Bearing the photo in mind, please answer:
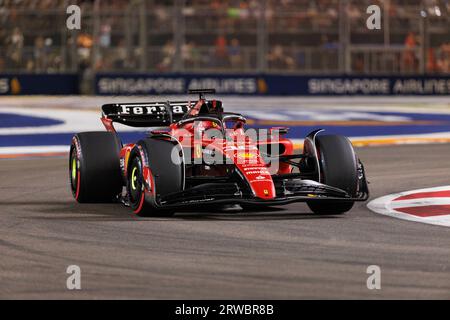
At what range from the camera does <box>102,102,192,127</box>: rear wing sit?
12547 mm

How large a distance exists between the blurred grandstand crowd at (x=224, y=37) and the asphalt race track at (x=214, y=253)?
2152 centimetres

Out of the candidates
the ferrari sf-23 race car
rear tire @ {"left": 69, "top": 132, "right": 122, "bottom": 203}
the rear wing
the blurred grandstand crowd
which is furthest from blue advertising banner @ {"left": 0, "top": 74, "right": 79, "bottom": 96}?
rear tire @ {"left": 69, "top": 132, "right": 122, "bottom": 203}

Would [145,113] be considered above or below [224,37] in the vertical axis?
below

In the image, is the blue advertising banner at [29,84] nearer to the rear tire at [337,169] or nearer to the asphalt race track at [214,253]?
the asphalt race track at [214,253]

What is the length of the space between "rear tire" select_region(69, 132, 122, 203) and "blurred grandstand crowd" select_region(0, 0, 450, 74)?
862 inches

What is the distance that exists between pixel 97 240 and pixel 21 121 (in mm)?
16639

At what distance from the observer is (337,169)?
10867 millimetres

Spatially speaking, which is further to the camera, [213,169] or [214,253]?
[213,169]

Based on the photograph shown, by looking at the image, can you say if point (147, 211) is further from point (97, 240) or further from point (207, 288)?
point (207, 288)

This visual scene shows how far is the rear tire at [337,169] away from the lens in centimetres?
1085

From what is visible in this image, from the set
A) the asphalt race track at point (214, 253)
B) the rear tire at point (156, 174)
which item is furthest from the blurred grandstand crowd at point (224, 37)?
the rear tire at point (156, 174)

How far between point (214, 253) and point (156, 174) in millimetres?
1934

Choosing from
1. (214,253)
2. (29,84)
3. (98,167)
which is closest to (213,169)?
(98,167)

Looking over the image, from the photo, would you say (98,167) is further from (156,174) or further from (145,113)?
(156,174)
